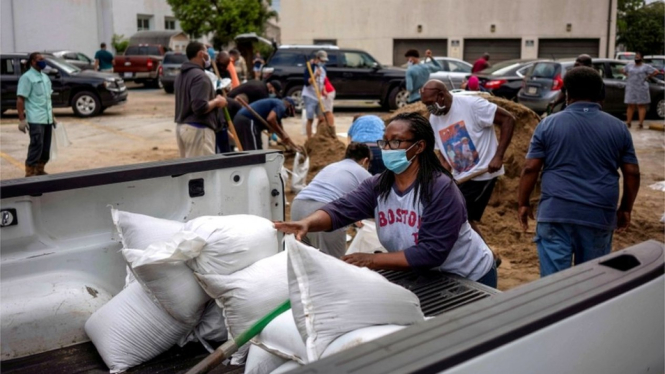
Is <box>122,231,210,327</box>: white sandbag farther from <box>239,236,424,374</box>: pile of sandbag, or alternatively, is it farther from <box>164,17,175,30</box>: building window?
<box>164,17,175,30</box>: building window

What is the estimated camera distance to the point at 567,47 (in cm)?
3350

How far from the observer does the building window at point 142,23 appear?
1503 inches

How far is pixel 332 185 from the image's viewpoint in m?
4.62

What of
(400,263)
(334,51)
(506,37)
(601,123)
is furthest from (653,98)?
(506,37)

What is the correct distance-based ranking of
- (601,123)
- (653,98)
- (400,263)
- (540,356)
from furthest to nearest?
(653,98)
(601,123)
(400,263)
(540,356)

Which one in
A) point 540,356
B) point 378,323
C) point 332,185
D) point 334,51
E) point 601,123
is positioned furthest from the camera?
point 334,51

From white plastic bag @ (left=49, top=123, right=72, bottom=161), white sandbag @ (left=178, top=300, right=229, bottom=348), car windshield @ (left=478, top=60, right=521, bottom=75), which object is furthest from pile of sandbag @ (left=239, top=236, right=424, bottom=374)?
car windshield @ (left=478, top=60, right=521, bottom=75)

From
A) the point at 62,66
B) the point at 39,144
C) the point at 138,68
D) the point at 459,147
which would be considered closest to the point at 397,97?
the point at 62,66

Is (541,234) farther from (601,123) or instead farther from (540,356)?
(540,356)

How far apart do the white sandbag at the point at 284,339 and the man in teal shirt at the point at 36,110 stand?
7693 mm

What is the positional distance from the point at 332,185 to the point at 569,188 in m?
1.47

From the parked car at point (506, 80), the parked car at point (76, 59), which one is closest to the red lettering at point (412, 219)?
the parked car at point (506, 80)

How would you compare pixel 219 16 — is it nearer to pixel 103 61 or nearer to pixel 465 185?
pixel 103 61

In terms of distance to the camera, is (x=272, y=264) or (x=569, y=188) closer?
(x=272, y=264)
